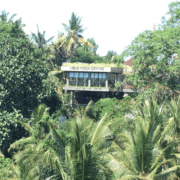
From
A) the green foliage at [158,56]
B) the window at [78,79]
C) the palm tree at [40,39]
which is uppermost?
the palm tree at [40,39]

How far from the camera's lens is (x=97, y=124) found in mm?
13914

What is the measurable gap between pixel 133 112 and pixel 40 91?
28.8 feet

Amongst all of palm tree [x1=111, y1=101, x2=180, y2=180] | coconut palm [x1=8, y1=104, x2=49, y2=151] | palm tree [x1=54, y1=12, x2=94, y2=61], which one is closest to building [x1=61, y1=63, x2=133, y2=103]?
palm tree [x1=54, y1=12, x2=94, y2=61]

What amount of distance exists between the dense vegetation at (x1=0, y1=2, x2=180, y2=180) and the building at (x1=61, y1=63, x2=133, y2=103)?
3737mm

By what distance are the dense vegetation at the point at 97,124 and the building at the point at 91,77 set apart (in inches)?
147

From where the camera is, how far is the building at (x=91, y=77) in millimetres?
40906

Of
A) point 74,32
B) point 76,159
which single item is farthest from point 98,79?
point 76,159

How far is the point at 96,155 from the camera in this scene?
1118 cm

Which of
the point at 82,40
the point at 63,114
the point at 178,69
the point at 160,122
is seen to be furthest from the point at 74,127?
the point at 82,40

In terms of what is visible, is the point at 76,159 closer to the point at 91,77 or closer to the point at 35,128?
the point at 35,128

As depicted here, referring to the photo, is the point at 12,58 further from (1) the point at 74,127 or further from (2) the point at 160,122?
(1) the point at 74,127

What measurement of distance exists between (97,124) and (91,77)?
91.0 feet

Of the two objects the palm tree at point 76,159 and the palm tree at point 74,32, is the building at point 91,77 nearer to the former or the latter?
the palm tree at point 74,32

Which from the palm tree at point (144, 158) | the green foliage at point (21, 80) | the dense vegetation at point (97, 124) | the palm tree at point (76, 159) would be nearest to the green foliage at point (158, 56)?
the dense vegetation at point (97, 124)
